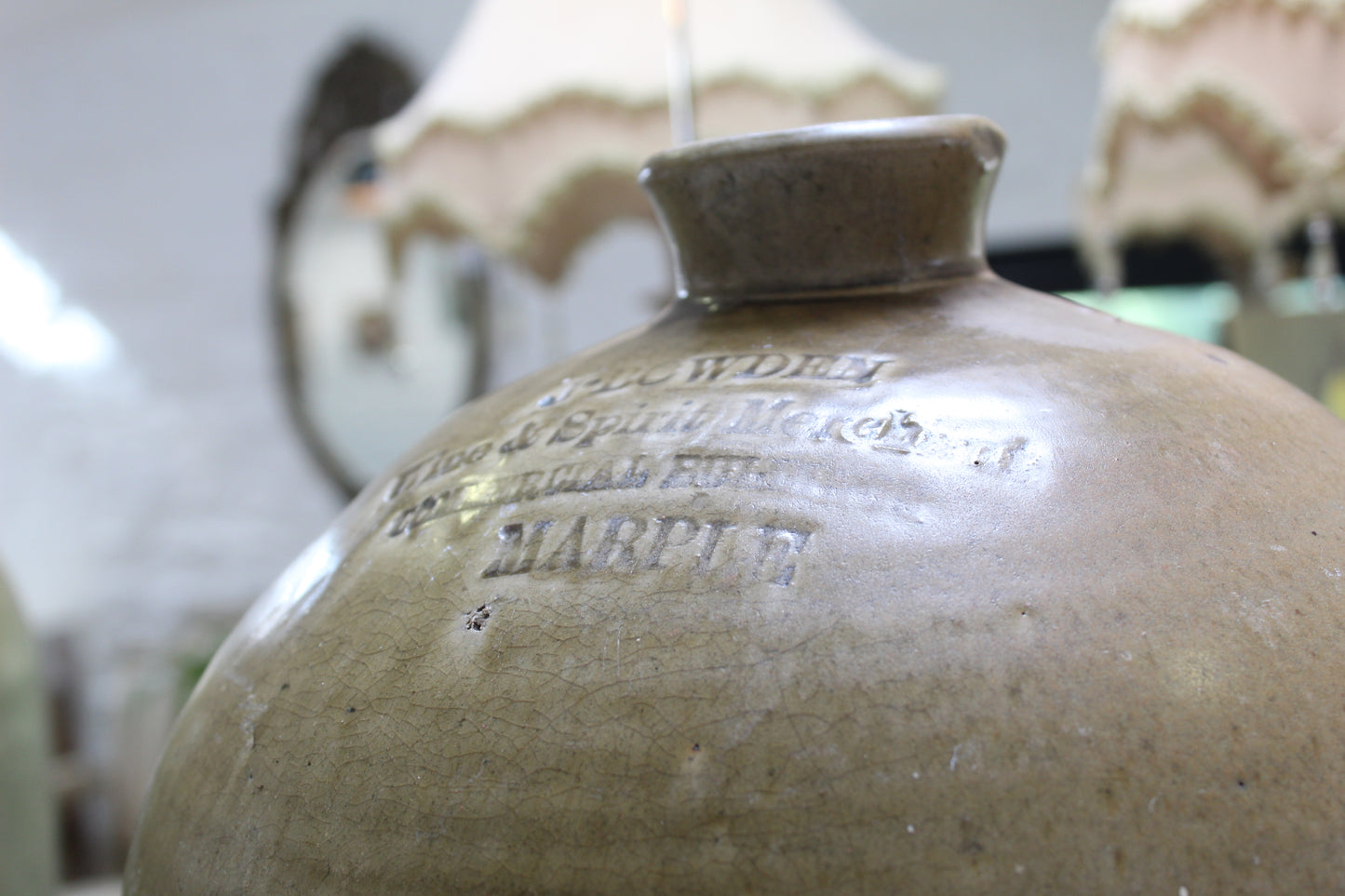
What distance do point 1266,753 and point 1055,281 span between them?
227cm

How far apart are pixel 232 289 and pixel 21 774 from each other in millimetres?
2621

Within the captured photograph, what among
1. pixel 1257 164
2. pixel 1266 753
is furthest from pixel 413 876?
pixel 1257 164

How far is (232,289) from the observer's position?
11.3 ft

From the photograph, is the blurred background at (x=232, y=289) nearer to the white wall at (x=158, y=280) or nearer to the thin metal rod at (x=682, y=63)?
the white wall at (x=158, y=280)

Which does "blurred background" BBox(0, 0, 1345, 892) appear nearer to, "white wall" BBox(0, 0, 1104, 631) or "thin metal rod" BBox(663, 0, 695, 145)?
"white wall" BBox(0, 0, 1104, 631)

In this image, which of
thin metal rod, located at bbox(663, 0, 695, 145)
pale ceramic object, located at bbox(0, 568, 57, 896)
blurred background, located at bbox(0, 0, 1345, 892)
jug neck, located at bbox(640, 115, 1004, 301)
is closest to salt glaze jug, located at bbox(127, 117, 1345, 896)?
jug neck, located at bbox(640, 115, 1004, 301)

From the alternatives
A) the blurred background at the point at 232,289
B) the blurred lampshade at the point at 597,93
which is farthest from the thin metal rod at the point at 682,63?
the blurred background at the point at 232,289

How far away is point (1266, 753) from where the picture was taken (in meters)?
0.43

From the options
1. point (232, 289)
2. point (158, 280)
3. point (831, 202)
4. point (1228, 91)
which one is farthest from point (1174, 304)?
point (158, 280)

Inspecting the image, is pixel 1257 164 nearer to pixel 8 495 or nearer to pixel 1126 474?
pixel 1126 474

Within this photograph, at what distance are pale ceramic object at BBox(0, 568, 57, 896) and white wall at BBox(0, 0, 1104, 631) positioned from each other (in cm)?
238

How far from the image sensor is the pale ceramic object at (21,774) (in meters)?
0.97

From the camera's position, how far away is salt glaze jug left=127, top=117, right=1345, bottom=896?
0.42 meters

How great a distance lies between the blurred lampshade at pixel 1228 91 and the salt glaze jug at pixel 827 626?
2.72 feet
